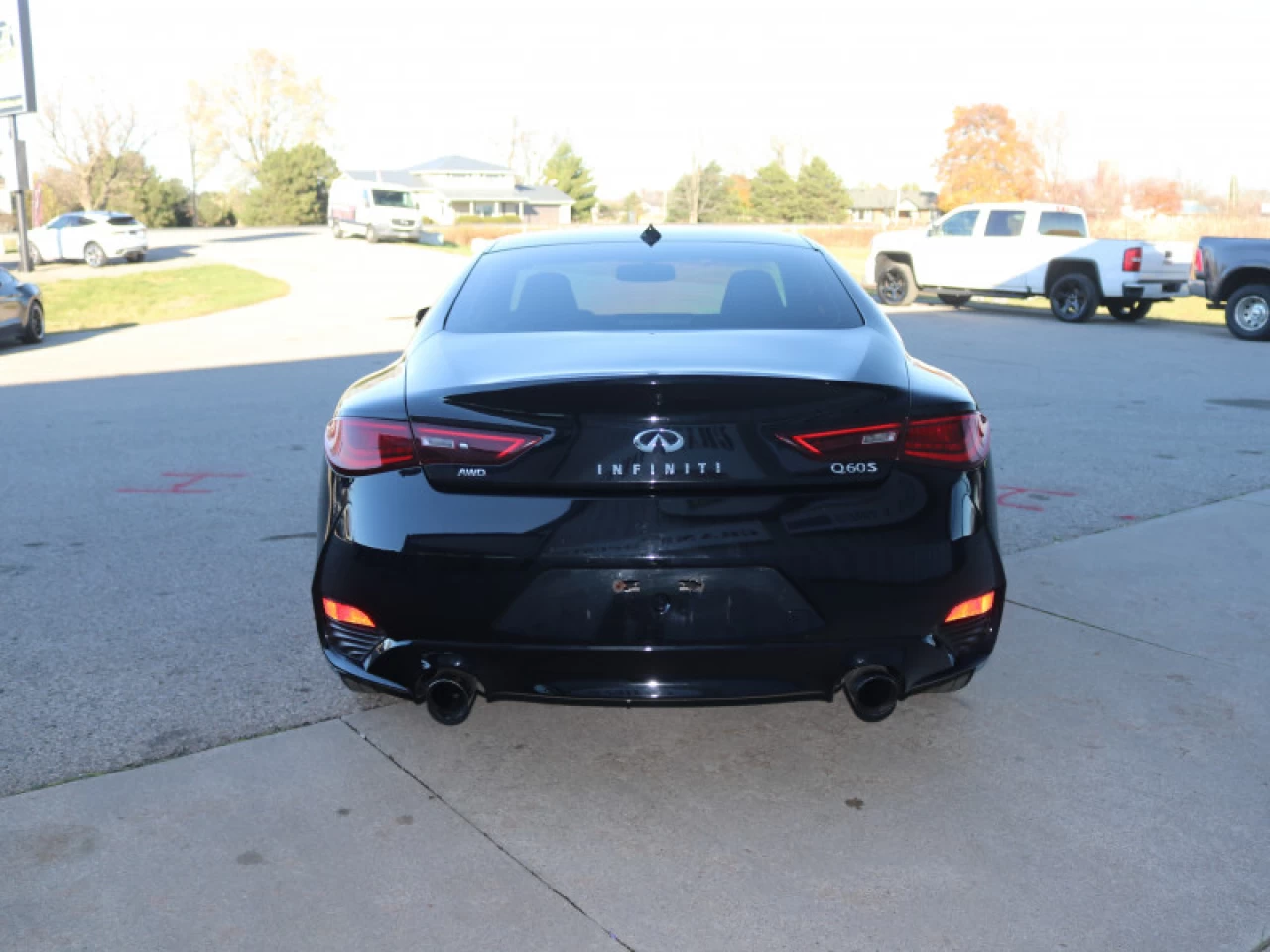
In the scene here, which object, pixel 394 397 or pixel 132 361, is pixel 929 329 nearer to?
pixel 132 361

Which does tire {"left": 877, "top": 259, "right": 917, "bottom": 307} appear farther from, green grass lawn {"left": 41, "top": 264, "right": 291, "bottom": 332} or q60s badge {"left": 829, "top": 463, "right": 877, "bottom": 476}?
q60s badge {"left": 829, "top": 463, "right": 877, "bottom": 476}

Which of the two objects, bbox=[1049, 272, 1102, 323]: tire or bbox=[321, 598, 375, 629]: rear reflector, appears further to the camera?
bbox=[1049, 272, 1102, 323]: tire

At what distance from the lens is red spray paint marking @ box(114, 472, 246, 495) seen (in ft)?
22.8

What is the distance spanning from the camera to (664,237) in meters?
4.66

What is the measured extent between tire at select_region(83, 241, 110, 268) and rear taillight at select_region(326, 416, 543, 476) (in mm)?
35270

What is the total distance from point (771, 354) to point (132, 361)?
13.5 m

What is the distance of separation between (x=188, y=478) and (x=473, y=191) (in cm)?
10127

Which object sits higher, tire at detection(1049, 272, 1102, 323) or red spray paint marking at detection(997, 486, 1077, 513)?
tire at detection(1049, 272, 1102, 323)

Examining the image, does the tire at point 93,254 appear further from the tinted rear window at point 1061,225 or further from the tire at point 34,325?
the tinted rear window at point 1061,225

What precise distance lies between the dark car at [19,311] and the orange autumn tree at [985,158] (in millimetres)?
60927

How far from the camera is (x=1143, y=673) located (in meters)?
A: 4.13

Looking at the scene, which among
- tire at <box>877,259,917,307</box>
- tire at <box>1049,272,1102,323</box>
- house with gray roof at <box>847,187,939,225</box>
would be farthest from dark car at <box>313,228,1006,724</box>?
house with gray roof at <box>847,187,939,225</box>

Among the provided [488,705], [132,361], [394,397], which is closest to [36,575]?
[488,705]

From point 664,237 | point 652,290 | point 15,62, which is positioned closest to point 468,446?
point 652,290
